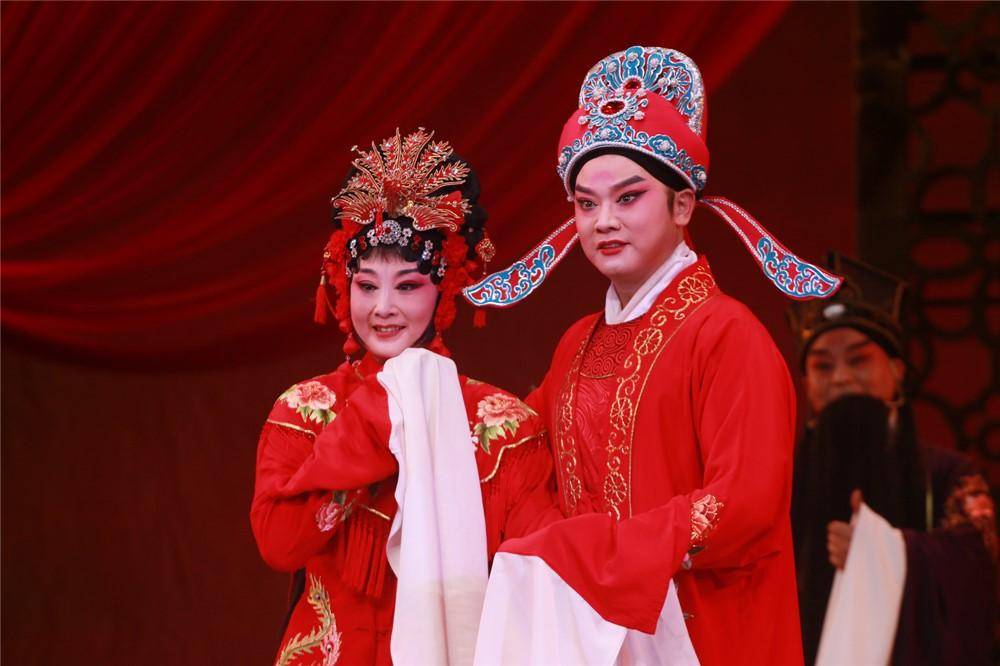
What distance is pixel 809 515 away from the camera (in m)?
3.72

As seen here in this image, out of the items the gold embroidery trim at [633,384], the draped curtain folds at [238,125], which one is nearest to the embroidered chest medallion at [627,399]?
the gold embroidery trim at [633,384]

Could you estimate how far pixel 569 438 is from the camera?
2.44 meters

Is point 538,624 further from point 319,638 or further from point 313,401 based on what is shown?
point 313,401

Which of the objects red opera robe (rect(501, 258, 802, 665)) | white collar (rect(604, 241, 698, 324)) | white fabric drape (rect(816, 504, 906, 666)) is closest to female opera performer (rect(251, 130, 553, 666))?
red opera robe (rect(501, 258, 802, 665))

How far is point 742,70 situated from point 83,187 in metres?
1.95

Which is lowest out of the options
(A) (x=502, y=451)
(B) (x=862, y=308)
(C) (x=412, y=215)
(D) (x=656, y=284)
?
(A) (x=502, y=451)

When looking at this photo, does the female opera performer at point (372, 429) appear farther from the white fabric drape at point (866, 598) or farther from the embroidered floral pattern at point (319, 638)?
the white fabric drape at point (866, 598)

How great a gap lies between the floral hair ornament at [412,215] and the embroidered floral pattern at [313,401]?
0.09 m

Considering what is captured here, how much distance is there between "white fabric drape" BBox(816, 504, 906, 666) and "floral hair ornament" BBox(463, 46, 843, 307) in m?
1.29

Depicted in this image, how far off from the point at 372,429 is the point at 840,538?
5.26 ft

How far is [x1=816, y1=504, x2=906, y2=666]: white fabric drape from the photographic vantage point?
3430 mm

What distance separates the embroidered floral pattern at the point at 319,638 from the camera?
248 cm

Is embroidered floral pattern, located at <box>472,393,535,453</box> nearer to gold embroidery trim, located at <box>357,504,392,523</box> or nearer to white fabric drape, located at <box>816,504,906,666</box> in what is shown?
gold embroidery trim, located at <box>357,504,392,523</box>

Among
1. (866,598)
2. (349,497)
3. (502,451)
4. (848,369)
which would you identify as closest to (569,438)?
(502,451)
